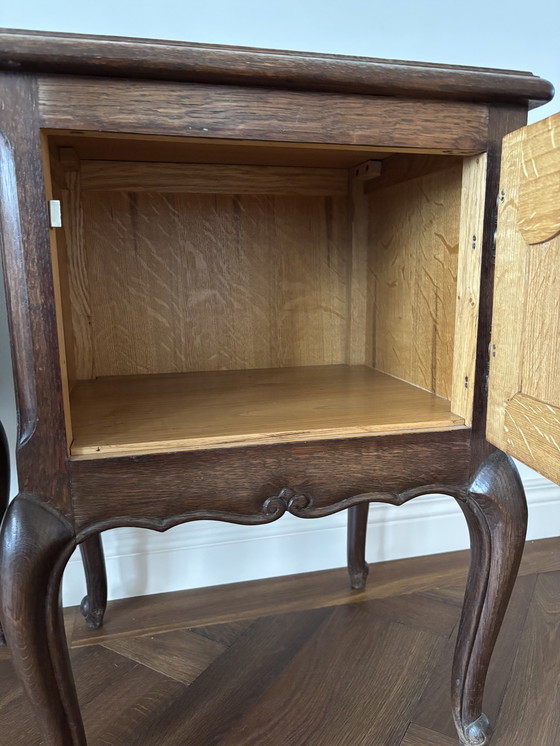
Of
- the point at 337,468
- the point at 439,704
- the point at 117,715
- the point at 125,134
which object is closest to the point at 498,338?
the point at 337,468

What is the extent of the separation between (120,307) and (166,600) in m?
0.54

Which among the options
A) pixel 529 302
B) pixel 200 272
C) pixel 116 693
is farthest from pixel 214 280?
pixel 116 693

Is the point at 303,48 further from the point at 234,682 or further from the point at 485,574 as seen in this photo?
the point at 234,682

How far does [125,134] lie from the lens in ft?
1.60

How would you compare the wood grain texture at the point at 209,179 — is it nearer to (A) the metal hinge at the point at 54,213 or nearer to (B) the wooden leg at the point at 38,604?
(A) the metal hinge at the point at 54,213

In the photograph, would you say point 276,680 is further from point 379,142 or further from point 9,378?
point 379,142

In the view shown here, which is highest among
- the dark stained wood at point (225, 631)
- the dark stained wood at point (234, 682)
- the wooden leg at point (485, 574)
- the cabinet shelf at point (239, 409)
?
the cabinet shelf at point (239, 409)

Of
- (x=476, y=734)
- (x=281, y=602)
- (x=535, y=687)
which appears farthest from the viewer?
(x=281, y=602)

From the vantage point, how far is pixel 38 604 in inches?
20.1

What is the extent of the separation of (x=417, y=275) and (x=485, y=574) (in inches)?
15.0

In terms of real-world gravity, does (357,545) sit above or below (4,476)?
below

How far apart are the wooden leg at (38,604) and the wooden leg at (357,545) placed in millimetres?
577

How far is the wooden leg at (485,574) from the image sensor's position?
2.01 ft

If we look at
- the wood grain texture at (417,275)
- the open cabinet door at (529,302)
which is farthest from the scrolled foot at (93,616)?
the open cabinet door at (529,302)
